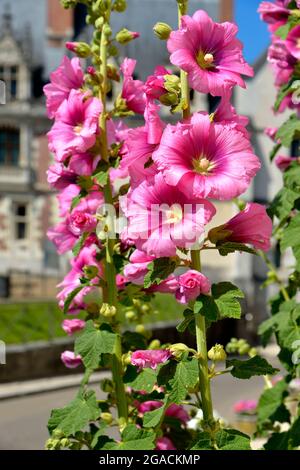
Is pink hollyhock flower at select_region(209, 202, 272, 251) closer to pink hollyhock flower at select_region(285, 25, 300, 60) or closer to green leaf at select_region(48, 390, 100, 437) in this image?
green leaf at select_region(48, 390, 100, 437)

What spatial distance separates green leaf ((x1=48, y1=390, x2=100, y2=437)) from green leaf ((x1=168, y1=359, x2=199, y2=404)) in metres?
0.42

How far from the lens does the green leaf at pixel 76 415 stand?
2111 mm

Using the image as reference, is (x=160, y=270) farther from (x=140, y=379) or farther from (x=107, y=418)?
(x=107, y=418)

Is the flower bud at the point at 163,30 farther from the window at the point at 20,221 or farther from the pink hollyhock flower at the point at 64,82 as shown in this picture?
the window at the point at 20,221

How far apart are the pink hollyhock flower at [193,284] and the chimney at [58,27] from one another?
2530cm

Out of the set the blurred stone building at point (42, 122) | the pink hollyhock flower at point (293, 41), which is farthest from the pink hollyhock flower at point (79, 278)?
the blurred stone building at point (42, 122)

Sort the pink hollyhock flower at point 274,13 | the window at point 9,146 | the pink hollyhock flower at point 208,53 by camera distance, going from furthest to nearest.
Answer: the window at point 9,146, the pink hollyhock flower at point 274,13, the pink hollyhock flower at point 208,53

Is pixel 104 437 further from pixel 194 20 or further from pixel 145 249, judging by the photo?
pixel 194 20

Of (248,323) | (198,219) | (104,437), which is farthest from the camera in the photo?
(248,323)

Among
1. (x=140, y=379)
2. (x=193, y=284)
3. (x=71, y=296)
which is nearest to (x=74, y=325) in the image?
(x=71, y=296)

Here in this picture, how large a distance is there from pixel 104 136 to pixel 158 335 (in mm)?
12942

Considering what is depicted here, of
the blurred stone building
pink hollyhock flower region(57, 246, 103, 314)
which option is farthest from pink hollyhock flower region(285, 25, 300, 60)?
the blurred stone building

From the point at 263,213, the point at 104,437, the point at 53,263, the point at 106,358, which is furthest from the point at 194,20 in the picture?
the point at 53,263

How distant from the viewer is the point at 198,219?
5.57 ft
